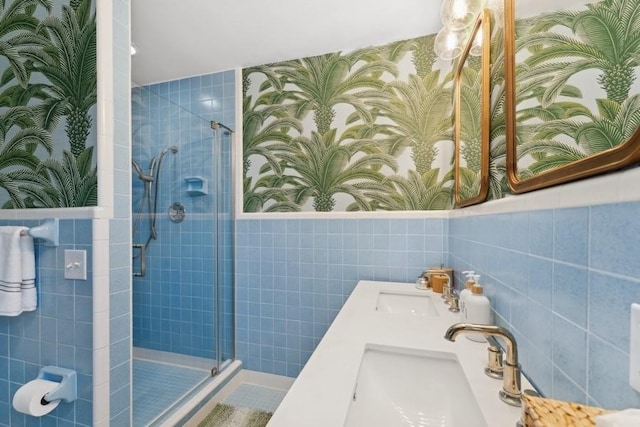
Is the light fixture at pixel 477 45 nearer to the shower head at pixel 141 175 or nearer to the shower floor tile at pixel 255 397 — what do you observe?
the shower head at pixel 141 175

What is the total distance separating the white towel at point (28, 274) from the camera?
1165 millimetres

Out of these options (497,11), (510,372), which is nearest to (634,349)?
(510,372)

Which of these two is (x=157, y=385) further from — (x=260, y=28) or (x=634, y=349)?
(x=260, y=28)

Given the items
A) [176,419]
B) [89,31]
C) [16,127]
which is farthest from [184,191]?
[176,419]

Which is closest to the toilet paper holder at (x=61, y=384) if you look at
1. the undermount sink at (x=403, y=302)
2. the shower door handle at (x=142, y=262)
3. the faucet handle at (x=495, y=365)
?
the shower door handle at (x=142, y=262)

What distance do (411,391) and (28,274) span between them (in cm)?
160

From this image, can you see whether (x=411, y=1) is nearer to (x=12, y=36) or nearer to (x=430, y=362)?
(x=430, y=362)

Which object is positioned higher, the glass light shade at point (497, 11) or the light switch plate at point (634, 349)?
the glass light shade at point (497, 11)

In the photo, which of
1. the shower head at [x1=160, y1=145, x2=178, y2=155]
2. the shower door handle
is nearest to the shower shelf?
the shower head at [x1=160, y1=145, x2=178, y2=155]

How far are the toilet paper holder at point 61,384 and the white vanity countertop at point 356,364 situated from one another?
1.10 meters

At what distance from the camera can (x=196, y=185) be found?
1901mm

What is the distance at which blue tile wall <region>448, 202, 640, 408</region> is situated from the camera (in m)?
0.36

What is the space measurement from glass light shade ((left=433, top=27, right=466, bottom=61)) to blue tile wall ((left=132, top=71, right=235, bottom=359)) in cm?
145

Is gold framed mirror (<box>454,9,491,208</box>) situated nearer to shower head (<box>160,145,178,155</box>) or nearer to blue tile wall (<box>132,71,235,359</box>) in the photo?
blue tile wall (<box>132,71,235,359</box>)
